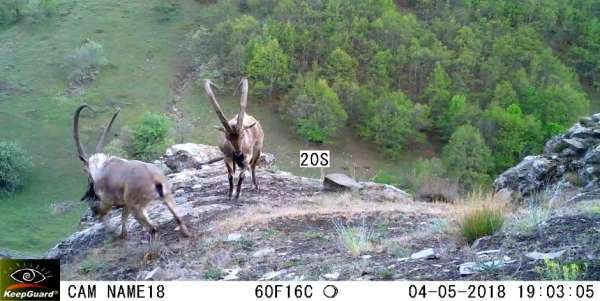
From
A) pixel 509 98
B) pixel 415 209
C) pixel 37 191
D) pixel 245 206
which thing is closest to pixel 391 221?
pixel 415 209

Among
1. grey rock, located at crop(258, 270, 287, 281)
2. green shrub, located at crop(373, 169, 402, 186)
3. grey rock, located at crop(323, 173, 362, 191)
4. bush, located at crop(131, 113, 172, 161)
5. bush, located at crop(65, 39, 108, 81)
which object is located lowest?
grey rock, located at crop(258, 270, 287, 281)

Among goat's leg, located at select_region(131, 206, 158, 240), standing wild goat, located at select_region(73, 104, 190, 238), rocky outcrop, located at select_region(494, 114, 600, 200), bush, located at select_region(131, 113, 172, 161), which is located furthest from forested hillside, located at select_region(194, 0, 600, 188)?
goat's leg, located at select_region(131, 206, 158, 240)

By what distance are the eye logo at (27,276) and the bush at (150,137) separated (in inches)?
2449

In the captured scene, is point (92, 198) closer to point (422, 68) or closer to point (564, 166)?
point (564, 166)

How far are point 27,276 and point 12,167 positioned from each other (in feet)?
210

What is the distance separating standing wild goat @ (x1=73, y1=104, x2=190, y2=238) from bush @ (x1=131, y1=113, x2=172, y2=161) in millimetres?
57700

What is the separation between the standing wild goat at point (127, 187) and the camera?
1339cm

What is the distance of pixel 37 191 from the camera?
71062mm

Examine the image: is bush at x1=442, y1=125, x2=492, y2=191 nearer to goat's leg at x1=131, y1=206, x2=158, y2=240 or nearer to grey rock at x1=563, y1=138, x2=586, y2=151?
grey rock at x1=563, y1=138, x2=586, y2=151

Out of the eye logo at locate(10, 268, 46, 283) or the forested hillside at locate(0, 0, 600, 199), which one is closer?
the eye logo at locate(10, 268, 46, 283)

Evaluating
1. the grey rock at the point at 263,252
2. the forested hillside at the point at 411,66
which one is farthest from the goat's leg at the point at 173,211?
the forested hillside at the point at 411,66

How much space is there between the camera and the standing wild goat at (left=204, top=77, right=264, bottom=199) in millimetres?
16609

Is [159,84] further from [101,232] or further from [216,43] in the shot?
[101,232]

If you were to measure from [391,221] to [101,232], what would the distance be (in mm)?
6514
